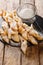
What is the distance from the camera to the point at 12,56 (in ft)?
3.20

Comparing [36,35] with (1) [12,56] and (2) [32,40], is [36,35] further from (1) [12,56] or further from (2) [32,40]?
(1) [12,56]

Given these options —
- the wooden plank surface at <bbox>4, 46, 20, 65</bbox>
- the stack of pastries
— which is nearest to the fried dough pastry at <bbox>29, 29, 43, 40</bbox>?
the stack of pastries

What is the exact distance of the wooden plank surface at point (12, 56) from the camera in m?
0.96

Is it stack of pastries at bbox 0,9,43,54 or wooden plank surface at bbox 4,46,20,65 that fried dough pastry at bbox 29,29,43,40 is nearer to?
A: stack of pastries at bbox 0,9,43,54

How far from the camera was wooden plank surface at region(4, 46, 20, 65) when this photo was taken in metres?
0.96

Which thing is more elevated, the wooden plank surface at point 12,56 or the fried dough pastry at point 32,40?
the fried dough pastry at point 32,40

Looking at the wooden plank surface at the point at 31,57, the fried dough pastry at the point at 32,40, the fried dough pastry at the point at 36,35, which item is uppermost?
the fried dough pastry at the point at 36,35

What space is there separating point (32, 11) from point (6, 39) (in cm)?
23

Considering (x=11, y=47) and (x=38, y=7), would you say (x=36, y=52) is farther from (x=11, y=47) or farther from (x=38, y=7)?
(x=38, y=7)

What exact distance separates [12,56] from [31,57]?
0.09 m

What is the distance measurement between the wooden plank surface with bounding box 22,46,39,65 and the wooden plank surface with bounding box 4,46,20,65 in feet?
0.10

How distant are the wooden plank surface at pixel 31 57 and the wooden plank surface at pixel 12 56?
32 millimetres

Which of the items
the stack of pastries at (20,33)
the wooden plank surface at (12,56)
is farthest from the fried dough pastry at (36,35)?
the wooden plank surface at (12,56)

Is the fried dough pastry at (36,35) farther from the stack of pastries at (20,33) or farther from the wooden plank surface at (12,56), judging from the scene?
the wooden plank surface at (12,56)
